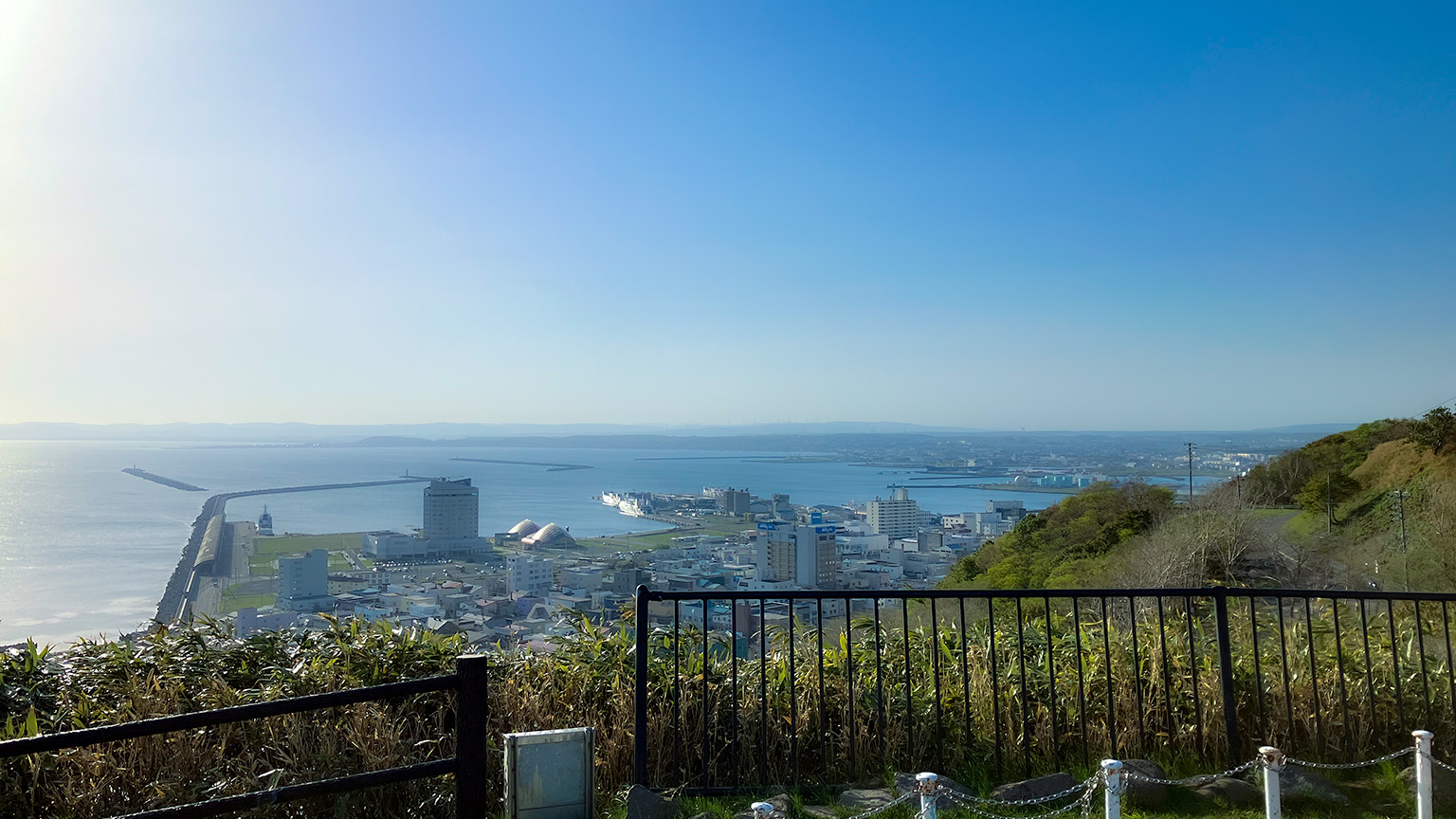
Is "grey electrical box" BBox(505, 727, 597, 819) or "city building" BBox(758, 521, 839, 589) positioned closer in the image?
"grey electrical box" BBox(505, 727, 597, 819)

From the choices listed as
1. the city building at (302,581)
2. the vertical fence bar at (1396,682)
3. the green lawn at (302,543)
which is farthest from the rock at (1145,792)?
the green lawn at (302,543)

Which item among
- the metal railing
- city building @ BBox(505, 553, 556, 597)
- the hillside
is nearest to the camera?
the metal railing

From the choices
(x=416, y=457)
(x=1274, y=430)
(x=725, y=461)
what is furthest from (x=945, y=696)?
(x=725, y=461)

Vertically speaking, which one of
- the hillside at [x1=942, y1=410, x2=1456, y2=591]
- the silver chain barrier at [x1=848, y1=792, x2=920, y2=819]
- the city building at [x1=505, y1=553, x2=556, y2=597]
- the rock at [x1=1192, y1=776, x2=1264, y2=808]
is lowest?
the hillside at [x1=942, y1=410, x2=1456, y2=591]

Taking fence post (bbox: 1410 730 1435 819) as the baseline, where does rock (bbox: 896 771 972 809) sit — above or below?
below

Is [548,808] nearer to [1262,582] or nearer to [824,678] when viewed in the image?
[824,678]

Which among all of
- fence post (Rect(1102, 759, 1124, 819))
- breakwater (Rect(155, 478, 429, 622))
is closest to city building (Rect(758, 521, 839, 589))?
breakwater (Rect(155, 478, 429, 622))

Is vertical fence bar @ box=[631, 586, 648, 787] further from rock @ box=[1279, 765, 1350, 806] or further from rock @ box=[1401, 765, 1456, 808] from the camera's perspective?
rock @ box=[1401, 765, 1456, 808]

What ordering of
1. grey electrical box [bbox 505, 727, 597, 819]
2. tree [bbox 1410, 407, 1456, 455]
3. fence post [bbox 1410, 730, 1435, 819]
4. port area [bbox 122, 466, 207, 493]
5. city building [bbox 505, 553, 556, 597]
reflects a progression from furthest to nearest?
1. tree [bbox 1410, 407, 1456, 455]
2. port area [bbox 122, 466, 207, 493]
3. city building [bbox 505, 553, 556, 597]
4. grey electrical box [bbox 505, 727, 597, 819]
5. fence post [bbox 1410, 730, 1435, 819]
